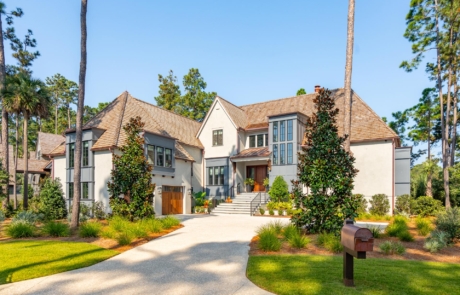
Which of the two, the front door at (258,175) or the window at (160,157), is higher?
the window at (160,157)

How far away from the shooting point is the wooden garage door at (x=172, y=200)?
21625 millimetres

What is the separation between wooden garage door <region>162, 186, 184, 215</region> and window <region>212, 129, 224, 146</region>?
18.2 ft

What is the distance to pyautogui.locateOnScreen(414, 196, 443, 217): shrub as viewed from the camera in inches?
717

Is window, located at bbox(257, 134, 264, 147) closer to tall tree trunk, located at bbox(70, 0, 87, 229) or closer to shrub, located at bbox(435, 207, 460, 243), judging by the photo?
tall tree trunk, located at bbox(70, 0, 87, 229)

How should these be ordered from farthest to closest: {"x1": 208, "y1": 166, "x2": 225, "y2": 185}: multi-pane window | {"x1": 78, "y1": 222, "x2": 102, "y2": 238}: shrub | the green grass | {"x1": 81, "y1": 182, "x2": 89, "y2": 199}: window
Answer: {"x1": 208, "y1": 166, "x2": 225, "y2": 185}: multi-pane window, {"x1": 81, "y1": 182, "x2": 89, "y2": 199}: window, {"x1": 78, "y1": 222, "x2": 102, "y2": 238}: shrub, the green grass

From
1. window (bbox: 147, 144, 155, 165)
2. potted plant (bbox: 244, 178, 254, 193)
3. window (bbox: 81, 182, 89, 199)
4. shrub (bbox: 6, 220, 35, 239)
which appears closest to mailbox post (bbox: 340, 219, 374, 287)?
shrub (bbox: 6, 220, 35, 239)

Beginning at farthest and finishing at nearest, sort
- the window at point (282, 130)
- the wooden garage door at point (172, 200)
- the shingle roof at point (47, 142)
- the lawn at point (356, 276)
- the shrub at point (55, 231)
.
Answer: the shingle roof at point (47, 142)
the window at point (282, 130)
the wooden garage door at point (172, 200)
the shrub at point (55, 231)
the lawn at point (356, 276)

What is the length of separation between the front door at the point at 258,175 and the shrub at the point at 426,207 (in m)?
11.3

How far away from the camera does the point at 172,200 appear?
73.4 feet

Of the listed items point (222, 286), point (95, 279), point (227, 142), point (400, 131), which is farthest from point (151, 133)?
point (400, 131)

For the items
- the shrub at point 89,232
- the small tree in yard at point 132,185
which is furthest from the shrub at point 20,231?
the small tree in yard at point 132,185

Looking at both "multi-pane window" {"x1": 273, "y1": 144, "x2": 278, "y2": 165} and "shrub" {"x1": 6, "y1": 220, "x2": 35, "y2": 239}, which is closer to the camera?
"shrub" {"x1": 6, "y1": 220, "x2": 35, "y2": 239}

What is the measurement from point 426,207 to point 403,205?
4.09ft

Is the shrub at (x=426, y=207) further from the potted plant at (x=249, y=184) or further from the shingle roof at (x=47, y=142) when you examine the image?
the shingle roof at (x=47, y=142)
